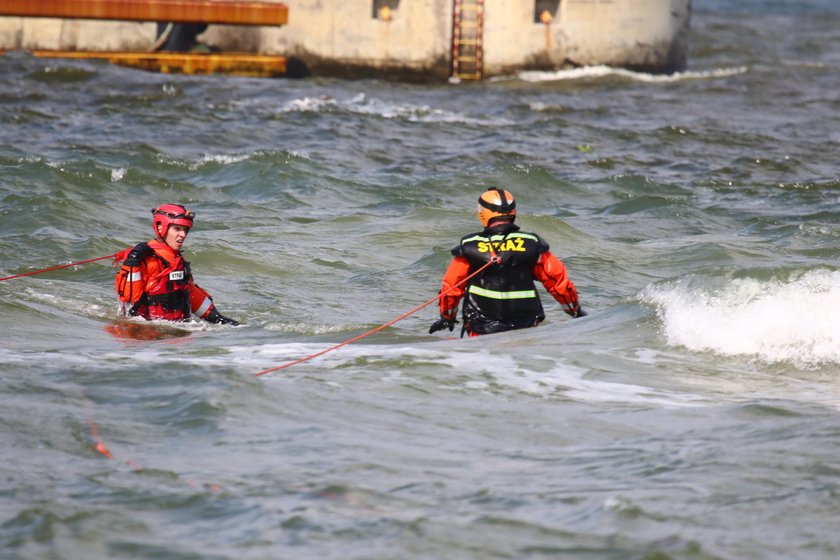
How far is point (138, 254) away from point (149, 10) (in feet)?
60.6

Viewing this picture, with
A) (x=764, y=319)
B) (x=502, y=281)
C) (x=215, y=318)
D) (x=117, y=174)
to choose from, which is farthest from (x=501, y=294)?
(x=117, y=174)

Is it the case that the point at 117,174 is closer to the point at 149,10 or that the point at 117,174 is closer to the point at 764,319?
the point at 149,10

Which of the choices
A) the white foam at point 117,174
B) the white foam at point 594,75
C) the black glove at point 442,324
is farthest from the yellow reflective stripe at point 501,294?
the white foam at point 594,75

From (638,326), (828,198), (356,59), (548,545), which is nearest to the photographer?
(548,545)

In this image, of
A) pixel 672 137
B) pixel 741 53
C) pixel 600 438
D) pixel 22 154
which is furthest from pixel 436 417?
pixel 741 53

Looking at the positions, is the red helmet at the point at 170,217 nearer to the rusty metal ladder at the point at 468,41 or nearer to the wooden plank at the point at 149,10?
the wooden plank at the point at 149,10

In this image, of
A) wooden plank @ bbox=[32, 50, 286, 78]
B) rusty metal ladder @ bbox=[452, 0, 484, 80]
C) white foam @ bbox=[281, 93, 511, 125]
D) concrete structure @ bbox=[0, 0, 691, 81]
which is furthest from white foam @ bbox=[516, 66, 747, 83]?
wooden plank @ bbox=[32, 50, 286, 78]

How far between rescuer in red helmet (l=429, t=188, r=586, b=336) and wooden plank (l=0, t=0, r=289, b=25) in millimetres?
19498

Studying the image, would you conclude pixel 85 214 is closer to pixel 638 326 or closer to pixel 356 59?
pixel 638 326

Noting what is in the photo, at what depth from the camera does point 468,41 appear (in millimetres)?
29344

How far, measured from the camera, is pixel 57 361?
28.9 feet

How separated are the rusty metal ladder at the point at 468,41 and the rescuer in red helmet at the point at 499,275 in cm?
1992

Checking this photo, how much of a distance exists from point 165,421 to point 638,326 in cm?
427

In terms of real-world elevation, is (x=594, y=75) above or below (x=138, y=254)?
above
